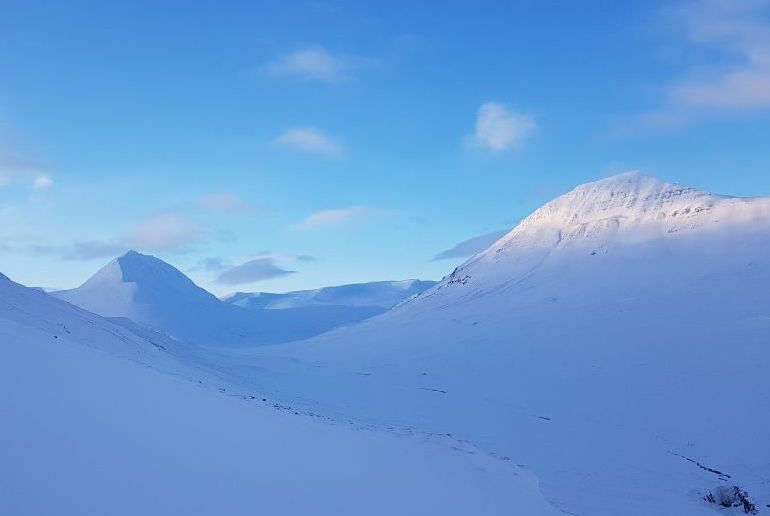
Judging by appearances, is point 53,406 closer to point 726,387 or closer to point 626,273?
point 726,387

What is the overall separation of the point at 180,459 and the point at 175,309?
138 meters

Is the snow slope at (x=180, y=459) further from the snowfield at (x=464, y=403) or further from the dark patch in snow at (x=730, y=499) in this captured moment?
the dark patch in snow at (x=730, y=499)

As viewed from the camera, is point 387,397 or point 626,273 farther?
point 626,273

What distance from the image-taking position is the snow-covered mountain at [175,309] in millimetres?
127938

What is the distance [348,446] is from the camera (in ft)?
39.9

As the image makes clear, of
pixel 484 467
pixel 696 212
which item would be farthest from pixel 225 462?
pixel 696 212

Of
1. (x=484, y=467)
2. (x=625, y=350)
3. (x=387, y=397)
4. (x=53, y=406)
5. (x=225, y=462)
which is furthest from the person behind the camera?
(x=625, y=350)

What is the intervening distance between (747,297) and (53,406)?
57427 mm

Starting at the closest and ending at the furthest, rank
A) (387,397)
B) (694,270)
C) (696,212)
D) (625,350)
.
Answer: (387,397) → (625,350) → (694,270) → (696,212)

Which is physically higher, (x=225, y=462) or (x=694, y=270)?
(x=694, y=270)

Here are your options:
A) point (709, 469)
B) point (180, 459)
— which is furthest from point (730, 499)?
point (180, 459)

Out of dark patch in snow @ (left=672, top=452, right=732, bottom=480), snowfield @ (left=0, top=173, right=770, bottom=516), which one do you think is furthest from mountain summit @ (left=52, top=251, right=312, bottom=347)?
dark patch in snow @ (left=672, top=452, right=732, bottom=480)

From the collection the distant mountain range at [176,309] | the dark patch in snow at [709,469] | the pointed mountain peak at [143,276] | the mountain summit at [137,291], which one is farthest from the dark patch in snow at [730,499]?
the pointed mountain peak at [143,276]

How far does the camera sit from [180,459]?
745cm
